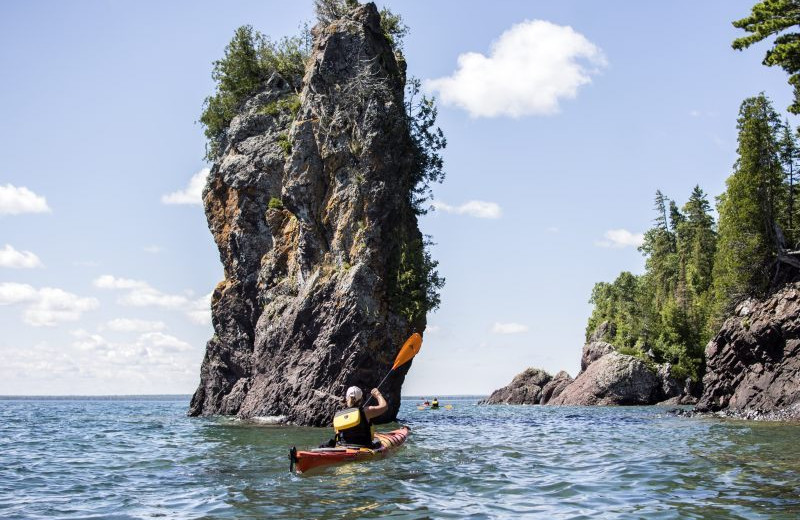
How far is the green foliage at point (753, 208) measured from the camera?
134 ft

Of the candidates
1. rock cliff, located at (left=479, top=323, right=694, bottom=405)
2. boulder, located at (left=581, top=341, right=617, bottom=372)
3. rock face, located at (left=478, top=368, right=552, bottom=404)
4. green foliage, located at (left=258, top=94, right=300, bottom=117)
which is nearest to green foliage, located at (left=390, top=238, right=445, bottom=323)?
green foliage, located at (left=258, top=94, right=300, bottom=117)

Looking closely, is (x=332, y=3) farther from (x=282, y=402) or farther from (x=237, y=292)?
(x=282, y=402)

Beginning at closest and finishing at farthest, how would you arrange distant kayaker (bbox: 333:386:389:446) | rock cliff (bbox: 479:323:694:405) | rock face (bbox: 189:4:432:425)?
distant kayaker (bbox: 333:386:389:446)
rock face (bbox: 189:4:432:425)
rock cliff (bbox: 479:323:694:405)

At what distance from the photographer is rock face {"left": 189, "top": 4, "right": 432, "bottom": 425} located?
106ft

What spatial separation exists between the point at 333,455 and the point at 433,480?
2694 mm

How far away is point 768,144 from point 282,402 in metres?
33.2

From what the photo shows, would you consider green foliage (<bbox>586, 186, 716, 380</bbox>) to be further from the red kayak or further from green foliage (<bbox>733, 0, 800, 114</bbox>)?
the red kayak

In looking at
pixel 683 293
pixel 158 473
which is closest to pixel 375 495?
pixel 158 473

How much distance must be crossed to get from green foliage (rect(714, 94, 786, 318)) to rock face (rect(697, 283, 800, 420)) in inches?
79.1

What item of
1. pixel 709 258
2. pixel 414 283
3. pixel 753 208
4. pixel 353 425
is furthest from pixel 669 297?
pixel 353 425

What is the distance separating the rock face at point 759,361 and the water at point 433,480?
12.0m

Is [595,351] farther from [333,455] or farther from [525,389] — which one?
[333,455]

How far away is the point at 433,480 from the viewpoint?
45.5ft

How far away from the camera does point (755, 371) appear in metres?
36.9
